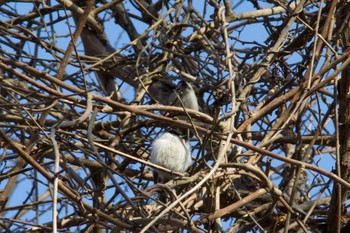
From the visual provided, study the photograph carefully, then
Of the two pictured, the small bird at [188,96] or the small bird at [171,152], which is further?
the small bird at [188,96]

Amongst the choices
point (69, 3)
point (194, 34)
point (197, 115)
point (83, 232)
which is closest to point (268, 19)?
point (194, 34)

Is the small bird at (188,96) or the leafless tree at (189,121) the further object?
the small bird at (188,96)

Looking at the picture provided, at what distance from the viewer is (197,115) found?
11.2ft

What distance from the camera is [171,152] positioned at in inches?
181

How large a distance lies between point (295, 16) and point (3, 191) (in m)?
1.74

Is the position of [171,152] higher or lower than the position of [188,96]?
lower

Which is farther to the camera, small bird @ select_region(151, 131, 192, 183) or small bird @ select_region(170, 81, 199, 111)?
small bird @ select_region(170, 81, 199, 111)

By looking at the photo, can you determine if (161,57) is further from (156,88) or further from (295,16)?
(295,16)

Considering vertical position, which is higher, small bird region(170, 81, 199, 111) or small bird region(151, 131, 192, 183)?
small bird region(170, 81, 199, 111)

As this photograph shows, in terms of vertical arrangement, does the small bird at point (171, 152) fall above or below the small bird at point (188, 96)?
below

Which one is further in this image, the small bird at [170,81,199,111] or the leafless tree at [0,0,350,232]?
the small bird at [170,81,199,111]

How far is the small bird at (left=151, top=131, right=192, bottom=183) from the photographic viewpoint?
14.8ft

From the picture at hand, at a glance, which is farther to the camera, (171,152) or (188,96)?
(188,96)

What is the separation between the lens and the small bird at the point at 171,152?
14.8 ft
